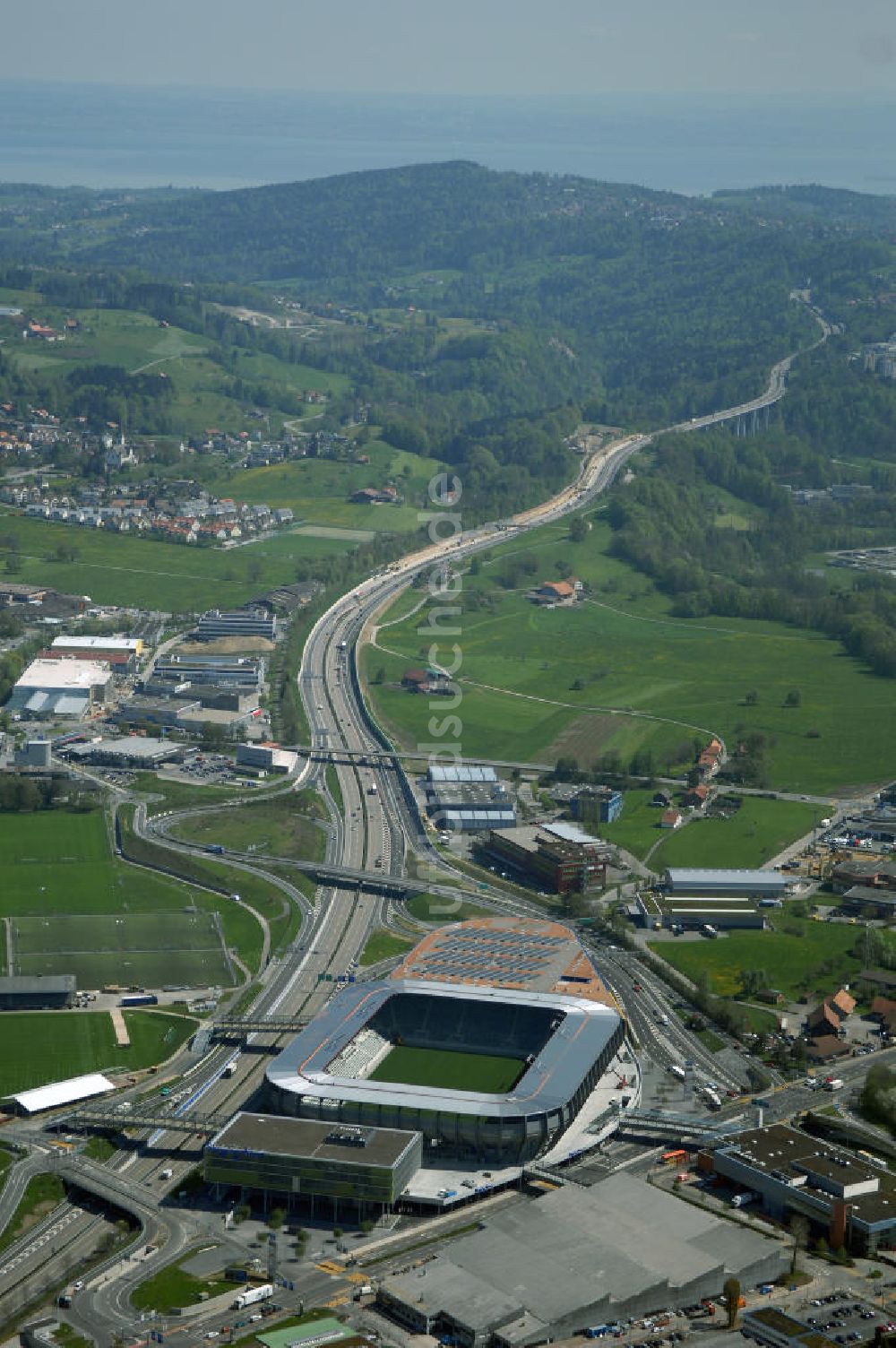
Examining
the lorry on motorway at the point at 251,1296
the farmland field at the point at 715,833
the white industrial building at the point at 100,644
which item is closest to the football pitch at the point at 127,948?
the farmland field at the point at 715,833

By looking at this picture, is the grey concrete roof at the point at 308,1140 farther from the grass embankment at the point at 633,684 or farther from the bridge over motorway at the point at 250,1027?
the grass embankment at the point at 633,684

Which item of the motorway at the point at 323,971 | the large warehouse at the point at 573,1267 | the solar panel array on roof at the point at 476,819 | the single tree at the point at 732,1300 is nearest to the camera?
the large warehouse at the point at 573,1267

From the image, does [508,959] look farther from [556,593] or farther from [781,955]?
[556,593]

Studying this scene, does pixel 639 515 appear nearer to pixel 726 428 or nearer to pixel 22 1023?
pixel 726 428

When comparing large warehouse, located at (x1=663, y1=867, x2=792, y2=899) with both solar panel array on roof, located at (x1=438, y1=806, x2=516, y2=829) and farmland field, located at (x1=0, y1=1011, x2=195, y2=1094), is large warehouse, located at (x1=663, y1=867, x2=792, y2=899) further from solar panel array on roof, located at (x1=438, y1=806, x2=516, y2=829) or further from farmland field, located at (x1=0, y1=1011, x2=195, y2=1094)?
farmland field, located at (x1=0, y1=1011, x2=195, y2=1094)

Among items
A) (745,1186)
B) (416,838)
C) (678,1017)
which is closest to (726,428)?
(416,838)
